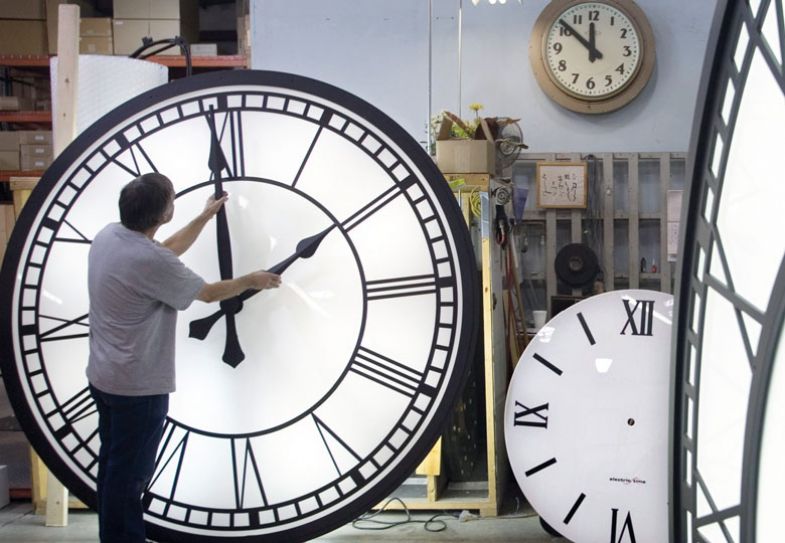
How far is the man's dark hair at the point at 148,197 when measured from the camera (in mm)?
2020

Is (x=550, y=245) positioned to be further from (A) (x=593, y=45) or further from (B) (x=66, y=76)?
(B) (x=66, y=76)

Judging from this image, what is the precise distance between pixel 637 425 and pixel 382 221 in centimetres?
132

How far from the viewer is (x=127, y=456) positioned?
215 centimetres

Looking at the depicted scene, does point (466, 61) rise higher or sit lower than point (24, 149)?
higher

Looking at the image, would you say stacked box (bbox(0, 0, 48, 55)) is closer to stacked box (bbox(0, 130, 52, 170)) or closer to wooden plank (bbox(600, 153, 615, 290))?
stacked box (bbox(0, 130, 52, 170))

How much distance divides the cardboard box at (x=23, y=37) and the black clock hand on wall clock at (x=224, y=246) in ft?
13.9

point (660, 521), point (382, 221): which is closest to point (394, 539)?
point (660, 521)

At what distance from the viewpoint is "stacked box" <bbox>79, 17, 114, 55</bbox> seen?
5395mm

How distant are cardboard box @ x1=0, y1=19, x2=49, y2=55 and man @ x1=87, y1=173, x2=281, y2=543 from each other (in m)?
4.11

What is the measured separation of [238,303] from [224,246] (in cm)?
13

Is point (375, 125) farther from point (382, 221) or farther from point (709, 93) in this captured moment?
point (709, 93)

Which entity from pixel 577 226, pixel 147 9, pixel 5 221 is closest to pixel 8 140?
pixel 5 221

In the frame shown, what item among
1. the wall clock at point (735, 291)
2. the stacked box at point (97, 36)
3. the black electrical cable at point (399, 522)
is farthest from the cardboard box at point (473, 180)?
the stacked box at point (97, 36)

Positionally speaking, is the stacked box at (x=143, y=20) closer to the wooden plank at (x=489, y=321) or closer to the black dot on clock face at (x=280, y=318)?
the wooden plank at (x=489, y=321)
